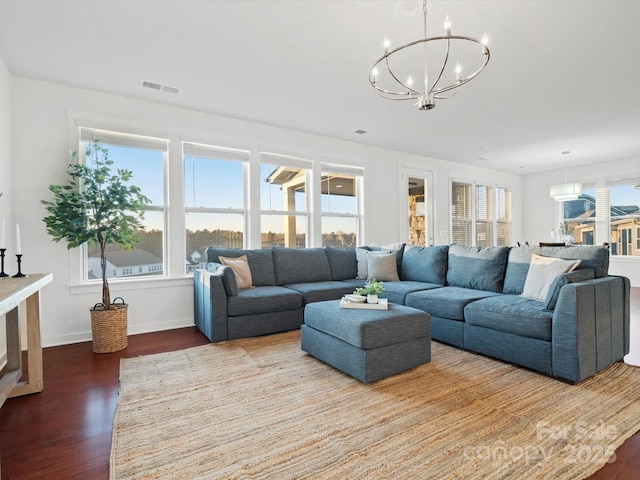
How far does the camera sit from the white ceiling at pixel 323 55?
238 centimetres

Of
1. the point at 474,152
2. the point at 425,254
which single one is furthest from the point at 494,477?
the point at 474,152

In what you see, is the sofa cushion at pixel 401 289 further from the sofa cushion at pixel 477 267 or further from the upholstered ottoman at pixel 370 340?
→ the upholstered ottoman at pixel 370 340

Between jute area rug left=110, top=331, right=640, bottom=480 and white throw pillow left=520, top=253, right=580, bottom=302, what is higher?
white throw pillow left=520, top=253, right=580, bottom=302

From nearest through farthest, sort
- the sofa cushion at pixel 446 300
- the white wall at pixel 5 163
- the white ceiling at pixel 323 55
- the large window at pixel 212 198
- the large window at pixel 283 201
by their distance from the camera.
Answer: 1. the white ceiling at pixel 323 55
2. the white wall at pixel 5 163
3. the sofa cushion at pixel 446 300
4. the large window at pixel 212 198
5. the large window at pixel 283 201

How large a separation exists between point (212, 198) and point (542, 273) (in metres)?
3.82

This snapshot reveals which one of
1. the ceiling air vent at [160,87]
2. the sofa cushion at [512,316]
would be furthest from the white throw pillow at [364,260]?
the ceiling air vent at [160,87]

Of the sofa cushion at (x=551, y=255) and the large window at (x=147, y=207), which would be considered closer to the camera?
the sofa cushion at (x=551, y=255)

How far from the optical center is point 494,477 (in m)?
1.47

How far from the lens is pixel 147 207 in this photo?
402 cm

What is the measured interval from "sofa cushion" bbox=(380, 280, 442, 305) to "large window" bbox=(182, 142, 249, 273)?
2.14 metres

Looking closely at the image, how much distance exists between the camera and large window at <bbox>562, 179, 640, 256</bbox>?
23.3 feet

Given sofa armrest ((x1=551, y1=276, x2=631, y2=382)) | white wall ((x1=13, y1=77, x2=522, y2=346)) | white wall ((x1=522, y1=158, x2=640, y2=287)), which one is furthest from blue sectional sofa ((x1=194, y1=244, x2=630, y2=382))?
→ white wall ((x1=522, y1=158, x2=640, y2=287))

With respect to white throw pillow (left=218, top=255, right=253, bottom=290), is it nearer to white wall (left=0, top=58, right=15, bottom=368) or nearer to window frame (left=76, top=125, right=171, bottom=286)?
window frame (left=76, top=125, right=171, bottom=286)

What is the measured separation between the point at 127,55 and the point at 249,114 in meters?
1.64
